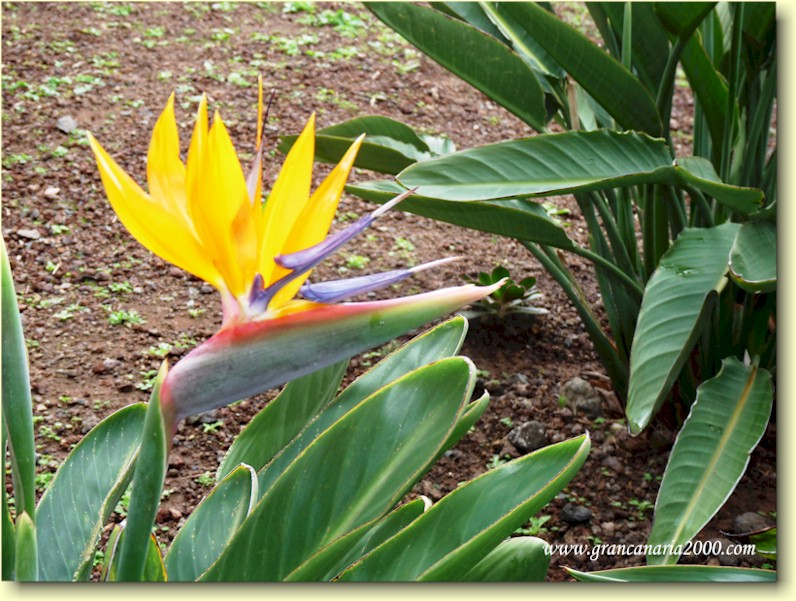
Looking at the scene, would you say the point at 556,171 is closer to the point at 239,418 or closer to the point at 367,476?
the point at 367,476

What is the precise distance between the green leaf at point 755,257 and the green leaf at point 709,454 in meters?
0.15

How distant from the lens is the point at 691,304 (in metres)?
0.94

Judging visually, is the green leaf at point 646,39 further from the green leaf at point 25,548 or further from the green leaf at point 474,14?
the green leaf at point 25,548

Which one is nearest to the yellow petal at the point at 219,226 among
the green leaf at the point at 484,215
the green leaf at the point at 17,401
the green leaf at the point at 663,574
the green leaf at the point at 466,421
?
the green leaf at the point at 17,401

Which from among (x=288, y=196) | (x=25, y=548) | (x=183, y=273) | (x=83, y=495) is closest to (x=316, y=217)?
(x=288, y=196)

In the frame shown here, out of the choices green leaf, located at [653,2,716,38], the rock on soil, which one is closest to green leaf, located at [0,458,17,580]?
the rock on soil

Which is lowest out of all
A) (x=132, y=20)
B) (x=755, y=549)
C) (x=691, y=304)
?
(x=755, y=549)

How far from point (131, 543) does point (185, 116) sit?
93cm

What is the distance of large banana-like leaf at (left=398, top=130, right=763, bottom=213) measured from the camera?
3.01 feet

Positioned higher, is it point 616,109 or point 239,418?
point 616,109

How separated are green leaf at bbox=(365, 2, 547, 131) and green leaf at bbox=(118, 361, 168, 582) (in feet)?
2.09

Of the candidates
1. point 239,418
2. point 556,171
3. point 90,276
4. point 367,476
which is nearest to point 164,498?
point 239,418

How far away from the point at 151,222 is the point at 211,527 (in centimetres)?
35

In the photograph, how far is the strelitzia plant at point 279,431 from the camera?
0.53m
